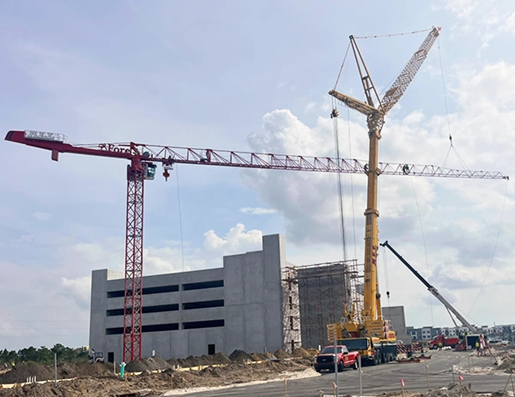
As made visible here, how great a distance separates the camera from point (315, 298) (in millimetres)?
78875

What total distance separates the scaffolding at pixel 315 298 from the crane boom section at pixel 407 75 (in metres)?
24.9

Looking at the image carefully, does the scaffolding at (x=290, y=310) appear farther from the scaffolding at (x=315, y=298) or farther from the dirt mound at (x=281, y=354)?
the dirt mound at (x=281, y=354)

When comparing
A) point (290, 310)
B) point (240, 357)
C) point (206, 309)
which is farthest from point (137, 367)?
point (290, 310)

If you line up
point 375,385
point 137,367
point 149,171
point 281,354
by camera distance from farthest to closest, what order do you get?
1. point 149,171
2. point 281,354
3. point 137,367
4. point 375,385

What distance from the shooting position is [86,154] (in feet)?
234

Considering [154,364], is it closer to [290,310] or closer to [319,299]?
[290,310]

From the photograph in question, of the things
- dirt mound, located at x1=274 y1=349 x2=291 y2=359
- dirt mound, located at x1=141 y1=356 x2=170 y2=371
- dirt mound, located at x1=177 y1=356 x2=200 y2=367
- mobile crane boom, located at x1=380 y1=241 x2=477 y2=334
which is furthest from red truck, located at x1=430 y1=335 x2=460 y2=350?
dirt mound, located at x1=141 y1=356 x2=170 y2=371

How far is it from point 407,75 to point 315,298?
3490cm

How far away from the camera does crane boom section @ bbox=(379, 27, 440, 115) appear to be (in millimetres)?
62906

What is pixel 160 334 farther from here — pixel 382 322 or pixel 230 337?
pixel 382 322

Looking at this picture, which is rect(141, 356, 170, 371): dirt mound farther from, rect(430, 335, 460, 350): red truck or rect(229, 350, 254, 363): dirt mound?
rect(430, 335, 460, 350): red truck

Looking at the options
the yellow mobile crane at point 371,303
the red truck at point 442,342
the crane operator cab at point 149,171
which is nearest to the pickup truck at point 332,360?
the yellow mobile crane at point 371,303

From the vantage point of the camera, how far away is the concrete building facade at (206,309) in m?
75.6

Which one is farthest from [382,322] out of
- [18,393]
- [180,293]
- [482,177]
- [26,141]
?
[482,177]
